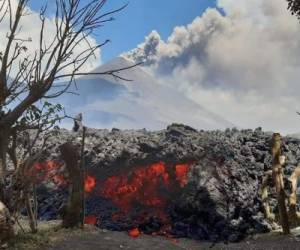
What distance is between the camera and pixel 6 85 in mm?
11484

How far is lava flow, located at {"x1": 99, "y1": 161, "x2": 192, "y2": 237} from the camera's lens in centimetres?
1797

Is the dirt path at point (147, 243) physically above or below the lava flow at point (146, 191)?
below

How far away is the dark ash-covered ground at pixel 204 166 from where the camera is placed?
16906 mm

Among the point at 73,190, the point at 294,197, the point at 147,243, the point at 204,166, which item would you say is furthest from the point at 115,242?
the point at 204,166

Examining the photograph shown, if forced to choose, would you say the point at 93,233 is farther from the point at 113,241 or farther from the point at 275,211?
the point at 275,211

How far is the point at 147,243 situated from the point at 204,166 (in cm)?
605

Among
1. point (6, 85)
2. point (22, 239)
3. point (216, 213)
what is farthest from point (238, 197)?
point (6, 85)

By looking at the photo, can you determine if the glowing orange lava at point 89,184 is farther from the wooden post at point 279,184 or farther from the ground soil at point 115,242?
the wooden post at point 279,184

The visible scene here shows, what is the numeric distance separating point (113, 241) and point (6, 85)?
187 inches

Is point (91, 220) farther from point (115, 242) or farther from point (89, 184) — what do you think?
point (115, 242)

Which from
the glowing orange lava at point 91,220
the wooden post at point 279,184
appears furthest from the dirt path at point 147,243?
the glowing orange lava at point 91,220

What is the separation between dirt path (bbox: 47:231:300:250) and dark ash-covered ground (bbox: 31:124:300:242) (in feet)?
2.81

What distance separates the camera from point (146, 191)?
19.6m

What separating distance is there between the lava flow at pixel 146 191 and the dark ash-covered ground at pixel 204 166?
0.37m
